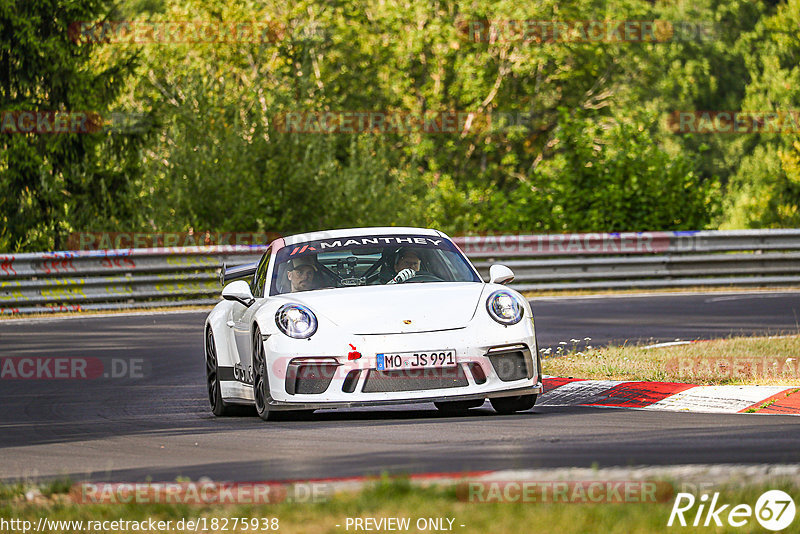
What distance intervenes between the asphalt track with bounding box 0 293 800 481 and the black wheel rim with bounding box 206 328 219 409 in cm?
13

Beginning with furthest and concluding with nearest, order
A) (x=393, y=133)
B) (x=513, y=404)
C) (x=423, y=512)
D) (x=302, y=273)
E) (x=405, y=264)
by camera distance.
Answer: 1. (x=393, y=133)
2. (x=405, y=264)
3. (x=302, y=273)
4. (x=513, y=404)
5. (x=423, y=512)

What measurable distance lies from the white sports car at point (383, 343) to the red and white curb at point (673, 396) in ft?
3.12

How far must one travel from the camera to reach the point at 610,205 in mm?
29672

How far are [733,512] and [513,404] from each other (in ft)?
14.7

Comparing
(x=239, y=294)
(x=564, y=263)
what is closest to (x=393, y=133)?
(x=564, y=263)

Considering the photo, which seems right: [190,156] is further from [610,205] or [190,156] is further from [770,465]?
[770,465]

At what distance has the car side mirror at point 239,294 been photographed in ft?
32.7

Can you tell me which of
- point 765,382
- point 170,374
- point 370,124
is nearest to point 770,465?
point 765,382

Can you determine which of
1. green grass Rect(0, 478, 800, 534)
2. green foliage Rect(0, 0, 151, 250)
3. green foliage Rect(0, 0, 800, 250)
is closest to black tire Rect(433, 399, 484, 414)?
green grass Rect(0, 478, 800, 534)

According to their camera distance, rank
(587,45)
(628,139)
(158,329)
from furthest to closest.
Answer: (587,45) < (628,139) < (158,329)

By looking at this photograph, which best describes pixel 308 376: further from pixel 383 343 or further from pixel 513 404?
pixel 513 404

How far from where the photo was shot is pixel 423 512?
202 inches

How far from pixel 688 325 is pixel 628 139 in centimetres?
1444

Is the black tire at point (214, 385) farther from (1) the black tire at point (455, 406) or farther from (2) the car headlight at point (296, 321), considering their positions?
(1) the black tire at point (455, 406)
